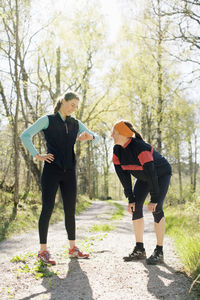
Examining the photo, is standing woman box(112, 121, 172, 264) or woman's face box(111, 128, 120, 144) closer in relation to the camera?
standing woman box(112, 121, 172, 264)

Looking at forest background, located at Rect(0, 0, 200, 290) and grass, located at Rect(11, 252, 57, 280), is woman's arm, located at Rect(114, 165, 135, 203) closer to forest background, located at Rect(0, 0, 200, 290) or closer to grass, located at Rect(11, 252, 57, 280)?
grass, located at Rect(11, 252, 57, 280)

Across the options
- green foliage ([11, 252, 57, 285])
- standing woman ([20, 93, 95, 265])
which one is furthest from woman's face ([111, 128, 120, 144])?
green foliage ([11, 252, 57, 285])

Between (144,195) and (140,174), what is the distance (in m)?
0.36

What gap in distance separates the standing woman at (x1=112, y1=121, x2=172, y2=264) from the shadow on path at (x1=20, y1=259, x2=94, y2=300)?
84 cm

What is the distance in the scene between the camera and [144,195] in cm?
370

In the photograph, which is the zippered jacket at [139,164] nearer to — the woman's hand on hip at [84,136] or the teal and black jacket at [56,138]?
the woman's hand on hip at [84,136]

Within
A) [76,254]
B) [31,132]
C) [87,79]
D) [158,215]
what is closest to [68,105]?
[31,132]

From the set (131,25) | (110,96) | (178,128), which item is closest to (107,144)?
(110,96)

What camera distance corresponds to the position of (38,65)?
14.0 meters

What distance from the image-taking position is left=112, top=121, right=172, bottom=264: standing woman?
132 inches

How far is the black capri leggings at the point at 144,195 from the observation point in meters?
3.57

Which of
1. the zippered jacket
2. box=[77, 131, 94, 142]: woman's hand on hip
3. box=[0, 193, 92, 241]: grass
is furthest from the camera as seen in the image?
box=[0, 193, 92, 241]: grass

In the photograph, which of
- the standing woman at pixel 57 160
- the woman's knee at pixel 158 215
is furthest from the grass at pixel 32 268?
the woman's knee at pixel 158 215

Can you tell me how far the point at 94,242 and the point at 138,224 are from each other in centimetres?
133
